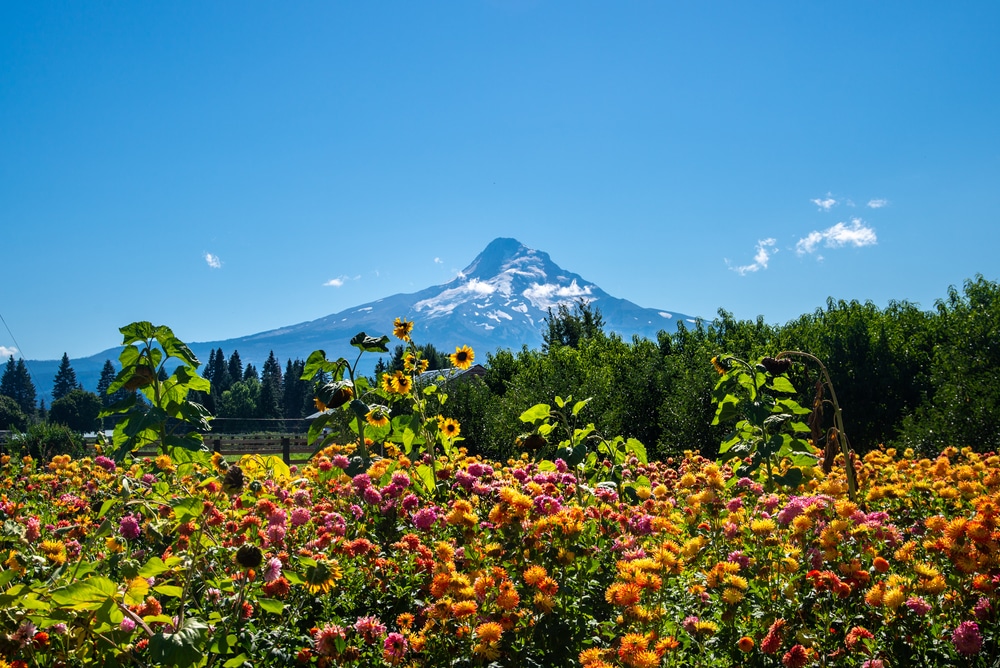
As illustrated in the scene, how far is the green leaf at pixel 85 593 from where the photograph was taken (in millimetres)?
Answer: 1487

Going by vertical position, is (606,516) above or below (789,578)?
above

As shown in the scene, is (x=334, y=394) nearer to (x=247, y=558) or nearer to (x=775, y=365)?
(x=247, y=558)

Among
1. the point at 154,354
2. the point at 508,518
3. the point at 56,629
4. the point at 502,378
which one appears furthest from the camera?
the point at 502,378

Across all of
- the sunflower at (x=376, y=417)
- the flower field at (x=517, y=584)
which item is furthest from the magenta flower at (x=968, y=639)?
the sunflower at (x=376, y=417)

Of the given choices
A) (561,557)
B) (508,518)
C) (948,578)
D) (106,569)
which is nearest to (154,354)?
(106,569)

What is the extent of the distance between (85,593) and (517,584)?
1.29 meters

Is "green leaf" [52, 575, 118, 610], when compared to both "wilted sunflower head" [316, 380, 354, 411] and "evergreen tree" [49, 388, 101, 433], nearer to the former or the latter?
"wilted sunflower head" [316, 380, 354, 411]

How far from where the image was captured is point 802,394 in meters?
9.18

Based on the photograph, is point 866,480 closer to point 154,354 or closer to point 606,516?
point 606,516

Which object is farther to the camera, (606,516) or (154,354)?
(154,354)

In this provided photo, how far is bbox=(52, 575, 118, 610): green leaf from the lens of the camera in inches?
58.6

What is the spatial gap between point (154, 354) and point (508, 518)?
190 cm

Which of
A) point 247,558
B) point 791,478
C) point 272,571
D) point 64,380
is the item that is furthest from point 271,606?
point 64,380

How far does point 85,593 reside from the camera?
1.51m
